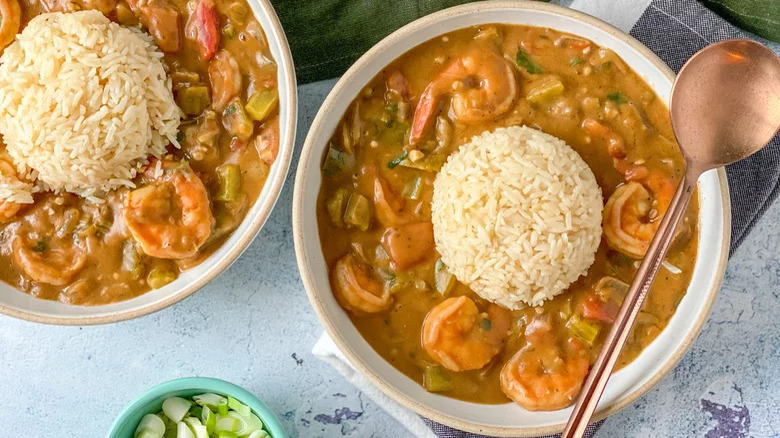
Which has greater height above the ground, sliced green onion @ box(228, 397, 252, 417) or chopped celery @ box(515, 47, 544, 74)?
chopped celery @ box(515, 47, 544, 74)

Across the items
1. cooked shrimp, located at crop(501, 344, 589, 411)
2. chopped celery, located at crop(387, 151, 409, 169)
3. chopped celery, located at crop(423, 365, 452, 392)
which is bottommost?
chopped celery, located at crop(423, 365, 452, 392)

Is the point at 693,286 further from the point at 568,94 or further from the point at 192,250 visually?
the point at 192,250

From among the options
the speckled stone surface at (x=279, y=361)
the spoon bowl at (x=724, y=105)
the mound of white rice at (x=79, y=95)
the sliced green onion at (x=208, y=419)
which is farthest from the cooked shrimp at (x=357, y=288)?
the spoon bowl at (x=724, y=105)

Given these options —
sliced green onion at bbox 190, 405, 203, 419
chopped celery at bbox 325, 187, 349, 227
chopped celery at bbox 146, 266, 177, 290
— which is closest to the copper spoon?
chopped celery at bbox 325, 187, 349, 227

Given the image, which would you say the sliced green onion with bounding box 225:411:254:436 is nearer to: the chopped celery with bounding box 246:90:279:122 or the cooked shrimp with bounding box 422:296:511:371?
the cooked shrimp with bounding box 422:296:511:371

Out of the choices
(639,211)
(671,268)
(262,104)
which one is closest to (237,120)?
(262,104)

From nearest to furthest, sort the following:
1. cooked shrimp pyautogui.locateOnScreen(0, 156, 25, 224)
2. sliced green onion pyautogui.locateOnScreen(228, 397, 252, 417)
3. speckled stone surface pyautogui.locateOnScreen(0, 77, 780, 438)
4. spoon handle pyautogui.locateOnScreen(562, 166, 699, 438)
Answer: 1. spoon handle pyautogui.locateOnScreen(562, 166, 699, 438)
2. cooked shrimp pyautogui.locateOnScreen(0, 156, 25, 224)
3. sliced green onion pyautogui.locateOnScreen(228, 397, 252, 417)
4. speckled stone surface pyautogui.locateOnScreen(0, 77, 780, 438)

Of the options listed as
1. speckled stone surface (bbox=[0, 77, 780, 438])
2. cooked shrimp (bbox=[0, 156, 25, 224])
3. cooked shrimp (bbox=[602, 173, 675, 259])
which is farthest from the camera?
speckled stone surface (bbox=[0, 77, 780, 438])

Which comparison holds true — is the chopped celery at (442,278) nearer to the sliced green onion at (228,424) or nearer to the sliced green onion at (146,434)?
the sliced green onion at (228,424)
